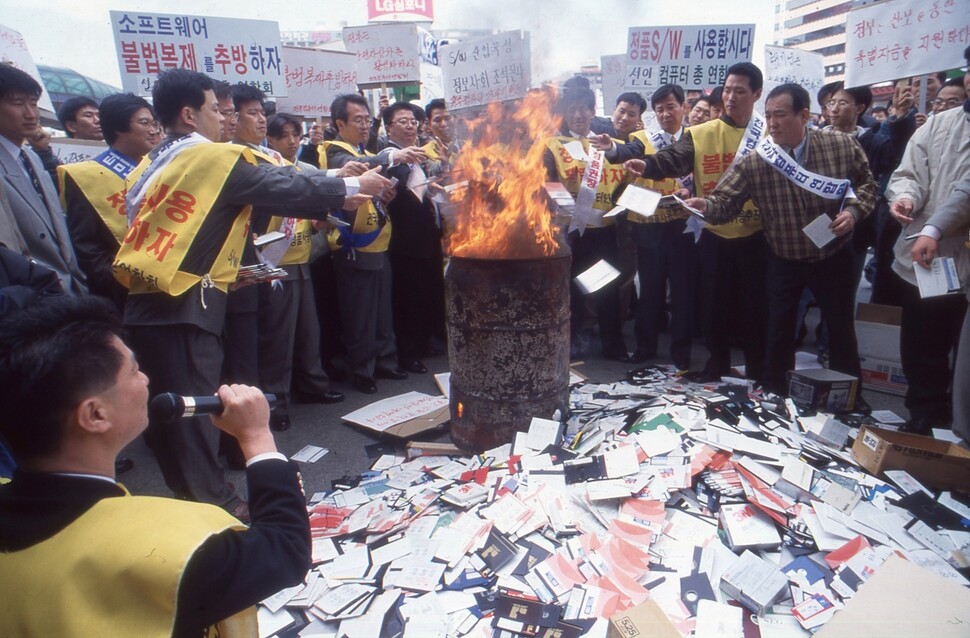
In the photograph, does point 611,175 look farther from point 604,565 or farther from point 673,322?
point 604,565

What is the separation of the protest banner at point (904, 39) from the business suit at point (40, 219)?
7.36 metres

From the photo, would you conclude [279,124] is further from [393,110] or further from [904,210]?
[904,210]

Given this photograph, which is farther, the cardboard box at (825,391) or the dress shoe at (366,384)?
the dress shoe at (366,384)

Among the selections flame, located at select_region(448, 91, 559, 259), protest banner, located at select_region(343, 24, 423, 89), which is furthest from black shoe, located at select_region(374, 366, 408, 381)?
protest banner, located at select_region(343, 24, 423, 89)

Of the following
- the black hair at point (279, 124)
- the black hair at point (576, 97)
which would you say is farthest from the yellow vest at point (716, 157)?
the black hair at point (279, 124)

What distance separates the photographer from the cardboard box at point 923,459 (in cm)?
364

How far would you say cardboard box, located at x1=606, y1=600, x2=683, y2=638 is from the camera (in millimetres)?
2270

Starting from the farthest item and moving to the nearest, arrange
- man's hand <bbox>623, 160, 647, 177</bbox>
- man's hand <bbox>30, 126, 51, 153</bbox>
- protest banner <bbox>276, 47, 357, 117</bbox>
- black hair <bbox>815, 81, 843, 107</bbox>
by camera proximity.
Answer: protest banner <bbox>276, 47, 357, 117</bbox>
black hair <bbox>815, 81, 843, 107</bbox>
man's hand <bbox>623, 160, 647, 177</bbox>
man's hand <bbox>30, 126, 51, 153</bbox>

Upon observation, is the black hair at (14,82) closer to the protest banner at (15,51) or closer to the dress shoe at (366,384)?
the protest banner at (15,51)

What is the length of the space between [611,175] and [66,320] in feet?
18.2

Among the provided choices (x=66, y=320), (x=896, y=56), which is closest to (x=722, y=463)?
(x=66, y=320)

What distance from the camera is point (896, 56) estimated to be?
19.5 ft

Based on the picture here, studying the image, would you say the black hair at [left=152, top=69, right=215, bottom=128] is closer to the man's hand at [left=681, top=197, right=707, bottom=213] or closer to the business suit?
the business suit

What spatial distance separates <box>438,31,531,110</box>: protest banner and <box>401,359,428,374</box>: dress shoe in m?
2.70
